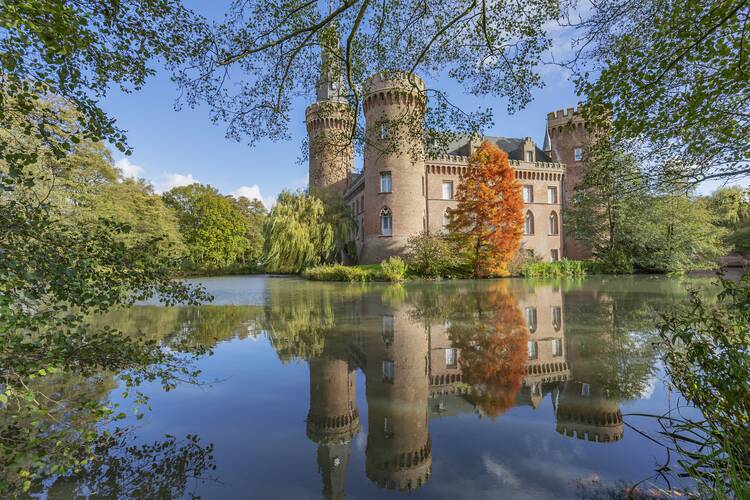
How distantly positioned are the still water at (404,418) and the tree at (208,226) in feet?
110

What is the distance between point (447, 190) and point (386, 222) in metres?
7.04

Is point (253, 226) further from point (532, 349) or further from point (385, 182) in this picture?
point (532, 349)

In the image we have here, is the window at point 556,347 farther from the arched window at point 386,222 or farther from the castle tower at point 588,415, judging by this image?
the arched window at point 386,222

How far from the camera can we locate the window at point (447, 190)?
102 feet

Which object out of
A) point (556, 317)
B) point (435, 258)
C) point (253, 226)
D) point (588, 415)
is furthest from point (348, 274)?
point (253, 226)

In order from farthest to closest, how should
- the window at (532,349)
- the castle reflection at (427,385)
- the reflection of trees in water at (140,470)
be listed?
1. the window at (532,349)
2. the castle reflection at (427,385)
3. the reflection of trees in water at (140,470)

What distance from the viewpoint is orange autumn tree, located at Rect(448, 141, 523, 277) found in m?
23.8

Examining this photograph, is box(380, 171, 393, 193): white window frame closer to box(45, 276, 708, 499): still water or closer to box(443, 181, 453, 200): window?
box(443, 181, 453, 200): window

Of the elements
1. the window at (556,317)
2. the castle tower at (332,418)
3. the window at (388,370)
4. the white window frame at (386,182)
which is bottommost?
the castle tower at (332,418)

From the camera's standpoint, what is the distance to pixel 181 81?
603 cm

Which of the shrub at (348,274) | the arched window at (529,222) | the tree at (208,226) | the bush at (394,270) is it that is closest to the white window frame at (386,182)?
the shrub at (348,274)

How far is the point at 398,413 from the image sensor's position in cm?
369

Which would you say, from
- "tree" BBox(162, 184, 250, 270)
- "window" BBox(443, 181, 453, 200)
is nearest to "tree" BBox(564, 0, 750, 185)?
"window" BBox(443, 181, 453, 200)

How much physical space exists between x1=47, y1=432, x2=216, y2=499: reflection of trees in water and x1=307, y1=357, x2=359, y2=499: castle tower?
84 cm
